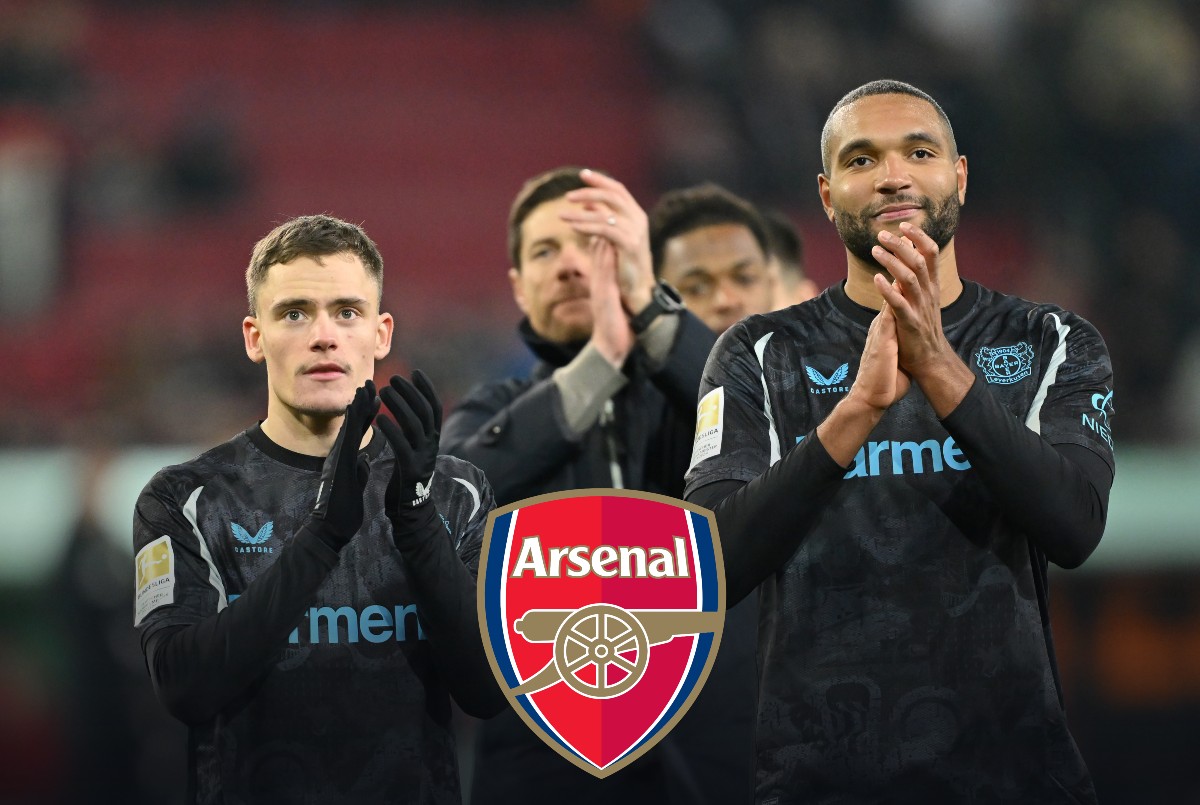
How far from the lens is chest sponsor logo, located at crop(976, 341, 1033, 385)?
2480mm

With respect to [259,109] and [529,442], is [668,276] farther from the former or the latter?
[259,109]

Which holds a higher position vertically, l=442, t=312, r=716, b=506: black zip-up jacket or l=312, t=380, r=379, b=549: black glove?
l=442, t=312, r=716, b=506: black zip-up jacket

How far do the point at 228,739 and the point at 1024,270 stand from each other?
968 centimetres

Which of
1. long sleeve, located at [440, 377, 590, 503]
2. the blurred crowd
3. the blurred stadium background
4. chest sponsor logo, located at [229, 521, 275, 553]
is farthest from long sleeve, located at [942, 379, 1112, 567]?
the blurred crowd

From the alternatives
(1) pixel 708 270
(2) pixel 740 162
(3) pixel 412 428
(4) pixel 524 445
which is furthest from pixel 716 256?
(2) pixel 740 162

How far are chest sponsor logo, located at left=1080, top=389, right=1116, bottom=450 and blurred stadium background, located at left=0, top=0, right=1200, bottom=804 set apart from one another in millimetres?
4723

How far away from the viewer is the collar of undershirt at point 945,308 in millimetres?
2539

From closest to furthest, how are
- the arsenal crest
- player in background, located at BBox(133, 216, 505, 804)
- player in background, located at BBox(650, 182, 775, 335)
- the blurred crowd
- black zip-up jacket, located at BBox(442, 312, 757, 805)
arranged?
1. the arsenal crest
2. player in background, located at BBox(133, 216, 505, 804)
3. black zip-up jacket, located at BBox(442, 312, 757, 805)
4. player in background, located at BBox(650, 182, 775, 335)
5. the blurred crowd

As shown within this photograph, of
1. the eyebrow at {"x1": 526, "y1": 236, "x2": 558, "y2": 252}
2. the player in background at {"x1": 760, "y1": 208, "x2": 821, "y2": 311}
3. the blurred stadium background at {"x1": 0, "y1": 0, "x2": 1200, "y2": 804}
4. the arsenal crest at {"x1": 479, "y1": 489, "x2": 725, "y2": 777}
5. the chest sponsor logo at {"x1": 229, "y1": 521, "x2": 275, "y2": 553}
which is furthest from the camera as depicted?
the blurred stadium background at {"x1": 0, "y1": 0, "x2": 1200, "y2": 804}

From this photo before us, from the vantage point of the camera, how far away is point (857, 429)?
2.25 meters

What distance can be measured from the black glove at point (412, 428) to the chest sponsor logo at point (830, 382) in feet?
2.04

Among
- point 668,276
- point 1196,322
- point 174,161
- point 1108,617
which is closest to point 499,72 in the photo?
point 174,161

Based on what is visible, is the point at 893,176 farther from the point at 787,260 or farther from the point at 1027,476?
the point at 787,260

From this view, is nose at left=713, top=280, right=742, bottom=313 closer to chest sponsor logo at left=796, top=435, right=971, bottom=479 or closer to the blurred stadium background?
chest sponsor logo at left=796, top=435, right=971, bottom=479
